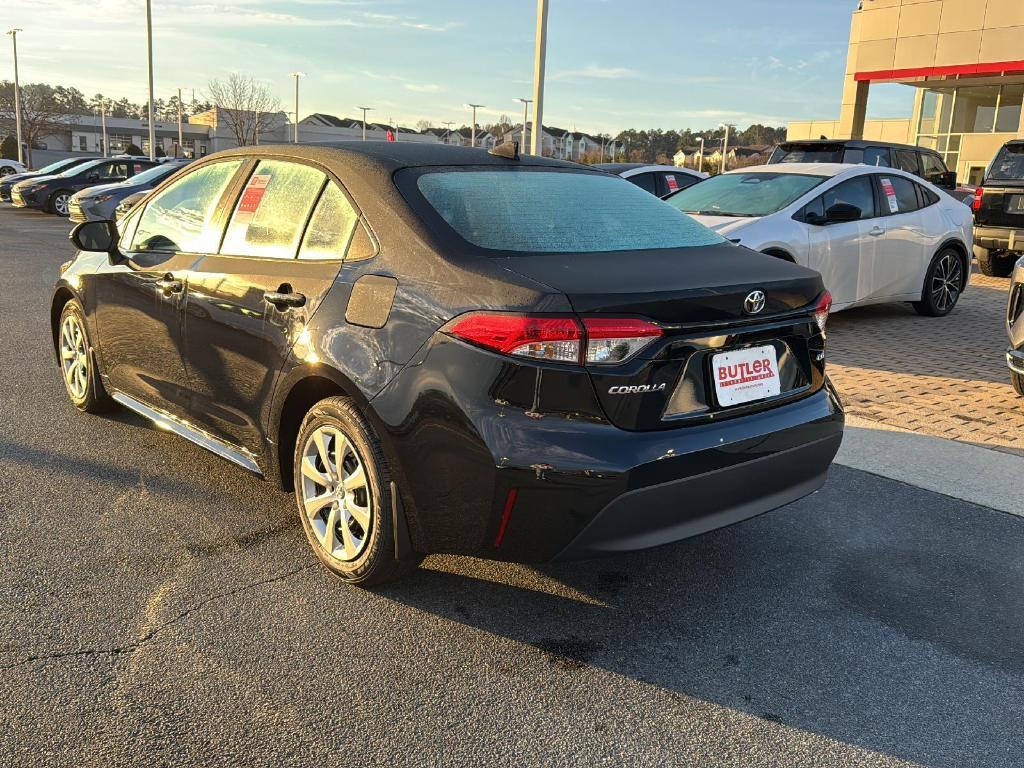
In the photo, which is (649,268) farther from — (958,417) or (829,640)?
A: (958,417)

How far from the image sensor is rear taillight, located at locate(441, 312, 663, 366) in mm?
2730

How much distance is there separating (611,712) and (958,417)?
167 inches

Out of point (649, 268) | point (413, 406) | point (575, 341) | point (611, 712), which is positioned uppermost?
point (649, 268)

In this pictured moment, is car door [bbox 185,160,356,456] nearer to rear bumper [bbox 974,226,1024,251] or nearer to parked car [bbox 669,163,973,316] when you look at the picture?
parked car [bbox 669,163,973,316]

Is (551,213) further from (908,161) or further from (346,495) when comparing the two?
(908,161)

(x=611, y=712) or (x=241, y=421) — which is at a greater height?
(x=241, y=421)

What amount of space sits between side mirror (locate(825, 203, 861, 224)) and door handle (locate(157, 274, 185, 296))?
579 centimetres

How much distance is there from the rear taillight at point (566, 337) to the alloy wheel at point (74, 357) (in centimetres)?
331

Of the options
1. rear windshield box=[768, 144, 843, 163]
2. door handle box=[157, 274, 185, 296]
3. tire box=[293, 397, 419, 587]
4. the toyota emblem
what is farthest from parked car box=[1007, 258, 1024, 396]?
rear windshield box=[768, 144, 843, 163]

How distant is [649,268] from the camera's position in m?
3.08

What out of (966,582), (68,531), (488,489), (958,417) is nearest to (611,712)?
(488,489)

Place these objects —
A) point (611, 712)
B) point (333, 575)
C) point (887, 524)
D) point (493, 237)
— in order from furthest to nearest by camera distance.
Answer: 1. point (887, 524)
2. point (333, 575)
3. point (493, 237)
4. point (611, 712)

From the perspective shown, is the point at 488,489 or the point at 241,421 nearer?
the point at 488,489

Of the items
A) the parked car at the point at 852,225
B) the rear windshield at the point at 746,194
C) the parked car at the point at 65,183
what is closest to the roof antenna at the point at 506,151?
the parked car at the point at 852,225
